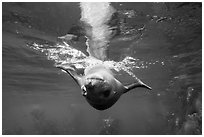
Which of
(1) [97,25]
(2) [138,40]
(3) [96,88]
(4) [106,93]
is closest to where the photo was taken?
(3) [96,88]

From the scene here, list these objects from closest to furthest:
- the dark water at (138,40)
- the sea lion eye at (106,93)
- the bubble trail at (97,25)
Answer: the sea lion eye at (106,93)
the bubble trail at (97,25)
the dark water at (138,40)

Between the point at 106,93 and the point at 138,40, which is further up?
the point at 138,40

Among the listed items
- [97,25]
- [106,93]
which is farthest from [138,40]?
[106,93]

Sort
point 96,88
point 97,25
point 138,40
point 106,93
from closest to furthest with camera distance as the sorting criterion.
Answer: point 96,88
point 106,93
point 97,25
point 138,40

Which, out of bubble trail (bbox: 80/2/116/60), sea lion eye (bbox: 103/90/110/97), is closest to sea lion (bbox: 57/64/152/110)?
sea lion eye (bbox: 103/90/110/97)

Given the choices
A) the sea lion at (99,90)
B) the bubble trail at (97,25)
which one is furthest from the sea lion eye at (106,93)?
the bubble trail at (97,25)

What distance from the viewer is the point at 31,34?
13.5 metres

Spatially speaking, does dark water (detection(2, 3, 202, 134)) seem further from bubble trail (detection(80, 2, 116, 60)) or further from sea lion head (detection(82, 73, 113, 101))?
sea lion head (detection(82, 73, 113, 101))

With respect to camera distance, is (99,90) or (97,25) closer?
(99,90)

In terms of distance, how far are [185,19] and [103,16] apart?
442 centimetres

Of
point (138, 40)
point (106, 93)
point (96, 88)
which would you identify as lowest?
point (106, 93)

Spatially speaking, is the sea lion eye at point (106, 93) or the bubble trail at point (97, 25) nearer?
the sea lion eye at point (106, 93)

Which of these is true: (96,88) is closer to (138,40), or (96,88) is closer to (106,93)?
(106,93)

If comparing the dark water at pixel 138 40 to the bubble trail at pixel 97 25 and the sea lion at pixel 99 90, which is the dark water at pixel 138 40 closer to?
the bubble trail at pixel 97 25
